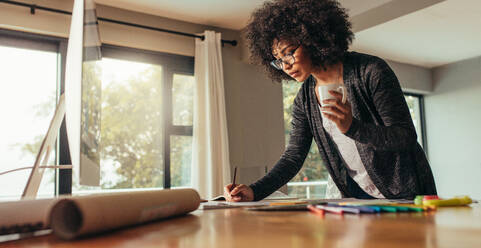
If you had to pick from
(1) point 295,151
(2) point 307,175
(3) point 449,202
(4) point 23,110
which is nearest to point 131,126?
(4) point 23,110

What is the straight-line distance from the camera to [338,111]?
1.05 meters

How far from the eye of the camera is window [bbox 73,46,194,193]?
3676 millimetres

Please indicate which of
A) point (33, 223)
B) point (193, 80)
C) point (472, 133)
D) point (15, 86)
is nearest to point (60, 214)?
point (33, 223)

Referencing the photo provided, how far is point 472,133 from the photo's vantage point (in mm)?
5242

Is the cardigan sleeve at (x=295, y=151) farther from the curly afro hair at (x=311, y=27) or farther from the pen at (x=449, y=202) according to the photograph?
the pen at (x=449, y=202)

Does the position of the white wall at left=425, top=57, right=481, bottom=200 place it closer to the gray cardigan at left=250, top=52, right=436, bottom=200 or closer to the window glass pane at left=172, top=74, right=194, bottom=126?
the window glass pane at left=172, top=74, right=194, bottom=126

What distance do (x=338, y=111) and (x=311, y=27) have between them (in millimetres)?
665

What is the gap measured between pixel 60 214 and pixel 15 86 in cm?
324

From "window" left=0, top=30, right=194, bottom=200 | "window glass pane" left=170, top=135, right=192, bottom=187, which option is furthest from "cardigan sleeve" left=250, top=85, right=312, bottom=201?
"window glass pane" left=170, top=135, right=192, bottom=187

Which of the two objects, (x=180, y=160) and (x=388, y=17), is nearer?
(x=388, y=17)

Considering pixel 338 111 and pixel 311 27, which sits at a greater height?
pixel 311 27

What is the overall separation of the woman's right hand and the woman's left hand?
0.39 m

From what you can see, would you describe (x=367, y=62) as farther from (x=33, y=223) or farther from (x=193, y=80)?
(x=193, y=80)

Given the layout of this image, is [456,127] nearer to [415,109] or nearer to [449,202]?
[415,109]
